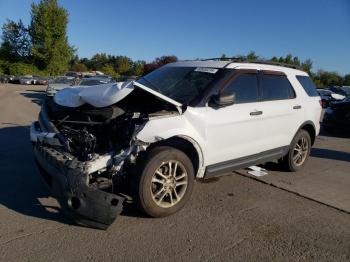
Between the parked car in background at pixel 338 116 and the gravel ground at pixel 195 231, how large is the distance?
23.2 ft

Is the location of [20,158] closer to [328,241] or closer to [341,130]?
[328,241]

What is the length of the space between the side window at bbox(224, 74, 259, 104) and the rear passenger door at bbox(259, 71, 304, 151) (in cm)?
15

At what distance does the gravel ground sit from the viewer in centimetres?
338

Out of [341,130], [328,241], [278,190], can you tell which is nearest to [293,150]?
[278,190]

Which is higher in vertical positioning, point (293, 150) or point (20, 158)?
point (293, 150)

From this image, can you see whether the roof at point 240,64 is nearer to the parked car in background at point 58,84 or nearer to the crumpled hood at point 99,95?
the crumpled hood at point 99,95

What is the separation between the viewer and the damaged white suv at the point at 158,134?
3699mm

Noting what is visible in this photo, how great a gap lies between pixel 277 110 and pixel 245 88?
2.54 feet

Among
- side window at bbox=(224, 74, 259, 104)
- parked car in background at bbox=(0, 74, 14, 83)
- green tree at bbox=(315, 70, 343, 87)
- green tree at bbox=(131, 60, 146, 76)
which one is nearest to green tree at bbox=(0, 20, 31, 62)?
parked car in background at bbox=(0, 74, 14, 83)

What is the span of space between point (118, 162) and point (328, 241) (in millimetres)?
2329

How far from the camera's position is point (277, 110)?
18.1ft

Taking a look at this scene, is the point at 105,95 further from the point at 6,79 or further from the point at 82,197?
the point at 6,79

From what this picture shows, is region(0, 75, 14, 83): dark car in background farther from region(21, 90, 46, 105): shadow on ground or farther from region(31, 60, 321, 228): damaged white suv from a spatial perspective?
region(31, 60, 321, 228): damaged white suv

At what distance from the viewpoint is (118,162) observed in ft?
12.7
